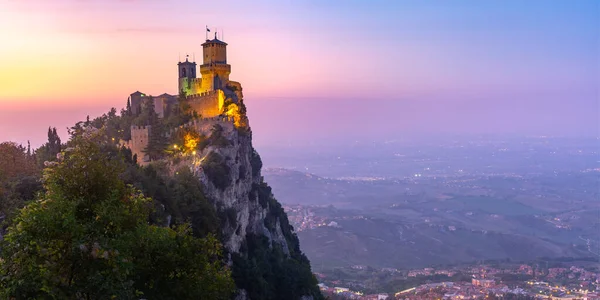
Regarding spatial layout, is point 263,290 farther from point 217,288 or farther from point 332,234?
point 332,234

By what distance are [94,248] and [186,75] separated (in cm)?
4679

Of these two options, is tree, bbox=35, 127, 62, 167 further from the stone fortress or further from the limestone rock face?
the limestone rock face

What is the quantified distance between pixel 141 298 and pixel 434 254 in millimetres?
122898

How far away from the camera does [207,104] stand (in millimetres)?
53188

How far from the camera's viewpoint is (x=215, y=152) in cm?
4366

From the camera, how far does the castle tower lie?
5541cm

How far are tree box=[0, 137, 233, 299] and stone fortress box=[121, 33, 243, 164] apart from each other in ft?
114

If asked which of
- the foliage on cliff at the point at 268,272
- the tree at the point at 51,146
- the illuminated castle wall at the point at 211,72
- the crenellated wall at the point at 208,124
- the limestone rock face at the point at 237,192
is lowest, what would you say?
the foliage on cliff at the point at 268,272

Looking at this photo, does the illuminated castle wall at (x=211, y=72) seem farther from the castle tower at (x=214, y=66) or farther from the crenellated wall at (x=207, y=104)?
the crenellated wall at (x=207, y=104)

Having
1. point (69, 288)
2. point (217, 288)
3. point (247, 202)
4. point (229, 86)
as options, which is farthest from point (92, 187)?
point (229, 86)

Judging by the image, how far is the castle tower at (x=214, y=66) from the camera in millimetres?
55406

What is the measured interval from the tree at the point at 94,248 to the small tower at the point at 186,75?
4190 cm

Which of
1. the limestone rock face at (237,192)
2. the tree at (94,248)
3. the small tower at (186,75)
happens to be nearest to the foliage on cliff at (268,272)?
the limestone rock face at (237,192)

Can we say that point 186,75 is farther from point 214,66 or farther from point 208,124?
point 208,124
